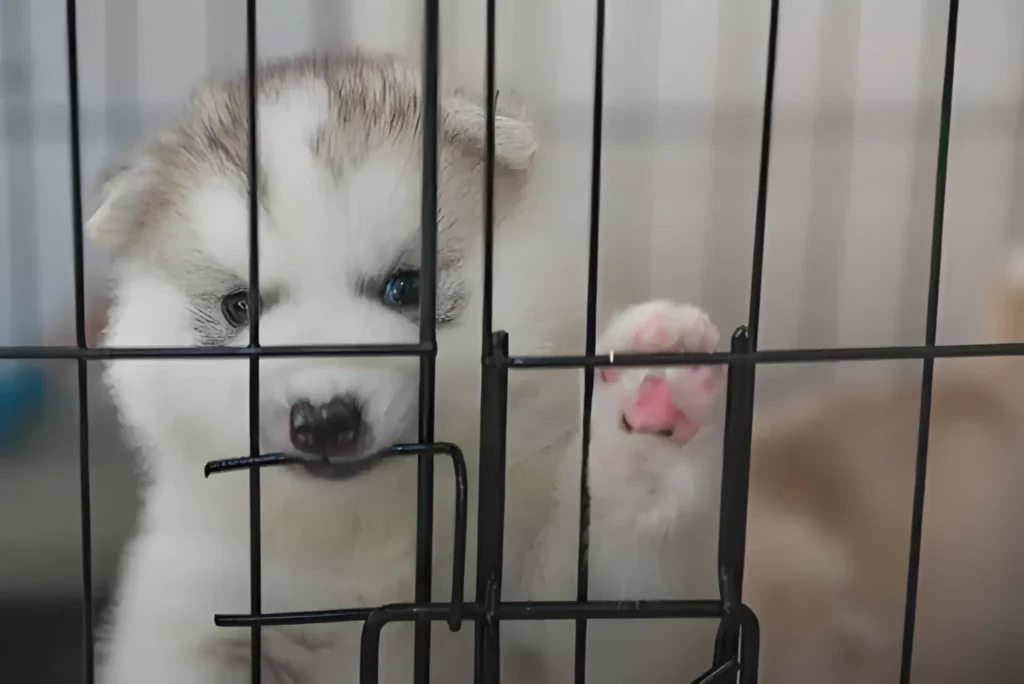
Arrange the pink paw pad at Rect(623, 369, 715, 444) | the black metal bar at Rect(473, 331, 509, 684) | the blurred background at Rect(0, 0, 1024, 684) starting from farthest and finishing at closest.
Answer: the blurred background at Rect(0, 0, 1024, 684)
the pink paw pad at Rect(623, 369, 715, 444)
the black metal bar at Rect(473, 331, 509, 684)

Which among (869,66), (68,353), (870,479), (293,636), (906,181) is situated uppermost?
(869,66)

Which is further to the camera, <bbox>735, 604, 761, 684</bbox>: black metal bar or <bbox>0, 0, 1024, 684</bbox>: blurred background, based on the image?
<bbox>0, 0, 1024, 684</bbox>: blurred background

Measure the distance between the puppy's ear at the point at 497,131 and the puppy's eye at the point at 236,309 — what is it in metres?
0.23

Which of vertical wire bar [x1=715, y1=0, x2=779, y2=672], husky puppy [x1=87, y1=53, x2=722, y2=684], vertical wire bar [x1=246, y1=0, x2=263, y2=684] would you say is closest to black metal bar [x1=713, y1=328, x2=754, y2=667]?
vertical wire bar [x1=715, y1=0, x2=779, y2=672]

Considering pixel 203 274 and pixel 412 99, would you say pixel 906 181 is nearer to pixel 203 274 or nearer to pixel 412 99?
pixel 412 99

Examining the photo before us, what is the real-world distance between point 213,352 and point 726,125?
51 centimetres

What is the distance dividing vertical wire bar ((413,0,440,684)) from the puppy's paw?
0.16 m

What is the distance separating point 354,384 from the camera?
725 mm

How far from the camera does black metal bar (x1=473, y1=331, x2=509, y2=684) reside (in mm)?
604

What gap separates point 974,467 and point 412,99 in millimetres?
635

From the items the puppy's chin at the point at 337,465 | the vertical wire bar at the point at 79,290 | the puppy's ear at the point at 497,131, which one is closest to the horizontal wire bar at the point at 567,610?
the puppy's chin at the point at 337,465

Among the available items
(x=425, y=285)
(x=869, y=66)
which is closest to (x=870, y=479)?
(x=869, y=66)

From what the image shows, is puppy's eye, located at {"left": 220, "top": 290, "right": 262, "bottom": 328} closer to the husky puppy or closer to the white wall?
the husky puppy

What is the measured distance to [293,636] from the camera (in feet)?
2.77
